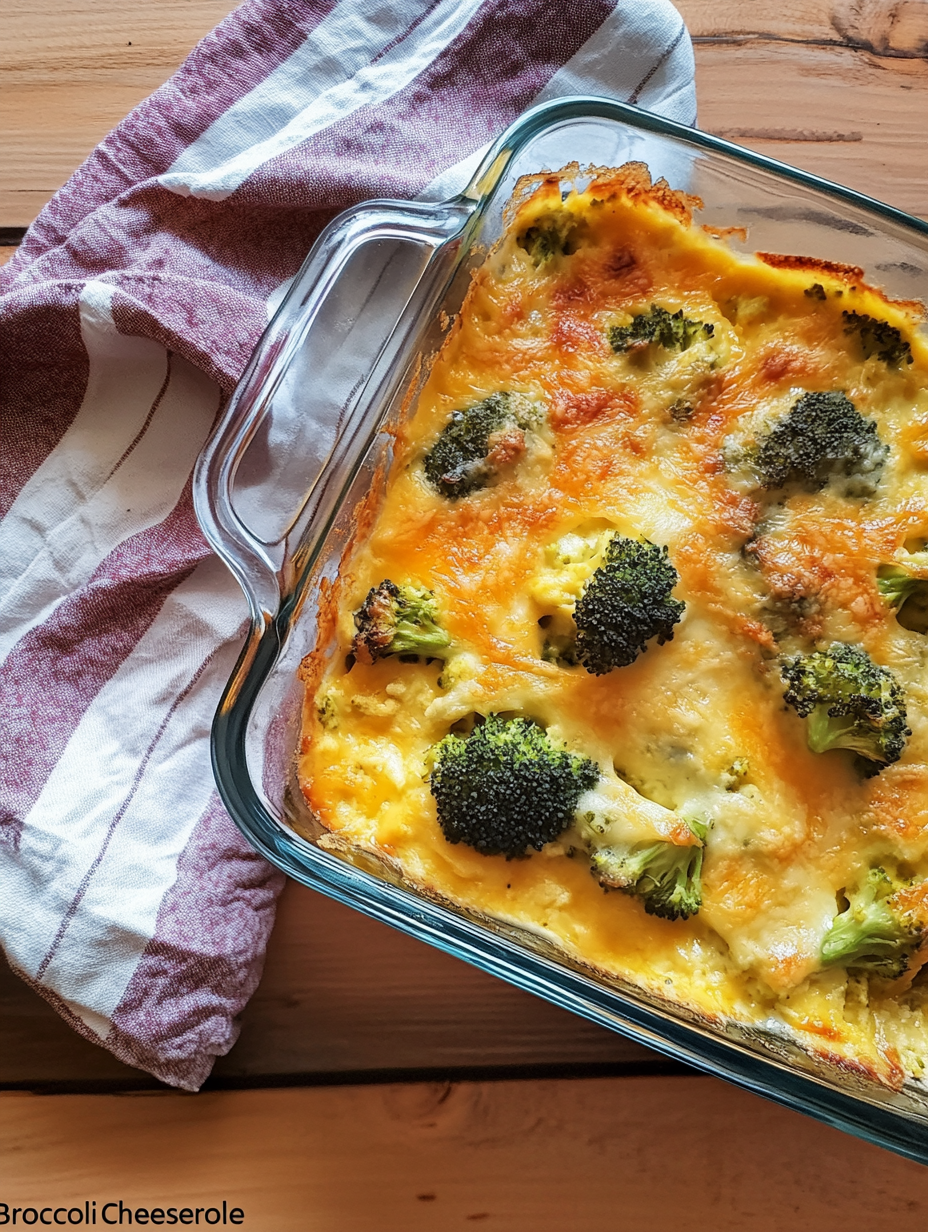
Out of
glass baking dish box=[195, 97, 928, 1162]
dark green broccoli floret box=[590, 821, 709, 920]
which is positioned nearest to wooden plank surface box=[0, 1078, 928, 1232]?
glass baking dish box=[195, 97, 928, 1162]

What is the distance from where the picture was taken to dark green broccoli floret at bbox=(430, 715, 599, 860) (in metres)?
1.44

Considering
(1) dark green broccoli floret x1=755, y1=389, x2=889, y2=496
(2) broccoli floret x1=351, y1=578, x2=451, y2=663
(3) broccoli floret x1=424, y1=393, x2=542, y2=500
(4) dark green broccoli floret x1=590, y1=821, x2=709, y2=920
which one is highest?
(1) dark green broccoli floret x1=755, y1=389, x2=889, y2=496

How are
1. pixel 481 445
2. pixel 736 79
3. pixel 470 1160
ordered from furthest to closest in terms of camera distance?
1. pixel 736 79
2. pixel 470 1160
3. pixel 481 445

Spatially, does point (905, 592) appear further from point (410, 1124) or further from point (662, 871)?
point (410, 1124)

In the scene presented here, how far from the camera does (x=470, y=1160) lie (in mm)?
1729

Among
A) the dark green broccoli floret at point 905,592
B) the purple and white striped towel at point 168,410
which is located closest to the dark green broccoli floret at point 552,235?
the purple and white striped towel at point 168,410

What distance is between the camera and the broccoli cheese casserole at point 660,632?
1.45 meters

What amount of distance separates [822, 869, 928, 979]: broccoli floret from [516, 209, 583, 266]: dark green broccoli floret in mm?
1053

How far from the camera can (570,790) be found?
1.45 metres

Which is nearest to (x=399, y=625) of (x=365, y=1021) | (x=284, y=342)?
(x=284, y=342)

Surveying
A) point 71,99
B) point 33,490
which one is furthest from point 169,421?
point 71,99

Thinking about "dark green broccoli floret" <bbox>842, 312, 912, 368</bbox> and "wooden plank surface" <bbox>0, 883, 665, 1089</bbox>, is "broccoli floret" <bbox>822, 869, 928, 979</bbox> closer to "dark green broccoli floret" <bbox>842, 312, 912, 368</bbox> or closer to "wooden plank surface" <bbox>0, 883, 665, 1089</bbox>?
"wooden plank surface" <bbox>0, 883, 665, 1089</bbox>

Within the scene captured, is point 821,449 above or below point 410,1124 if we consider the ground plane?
above

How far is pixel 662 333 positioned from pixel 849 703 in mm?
621
